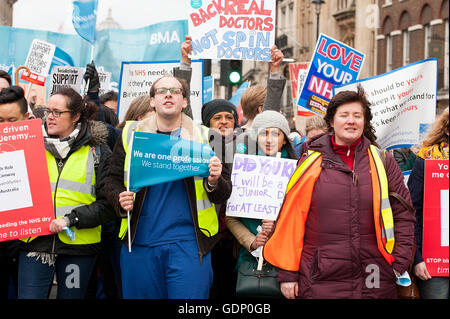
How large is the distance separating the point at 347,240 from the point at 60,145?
199cm

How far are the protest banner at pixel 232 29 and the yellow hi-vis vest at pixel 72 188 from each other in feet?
6.86

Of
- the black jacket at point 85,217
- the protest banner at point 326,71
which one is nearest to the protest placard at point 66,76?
the protest banner at point 326,71

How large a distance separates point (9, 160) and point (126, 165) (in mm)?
873

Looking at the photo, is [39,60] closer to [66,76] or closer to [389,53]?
[66,76]

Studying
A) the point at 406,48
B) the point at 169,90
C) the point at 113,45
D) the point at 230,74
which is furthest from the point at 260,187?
the point at 406,48

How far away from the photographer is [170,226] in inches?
165

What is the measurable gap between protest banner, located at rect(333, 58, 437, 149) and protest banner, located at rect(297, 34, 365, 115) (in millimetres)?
1134

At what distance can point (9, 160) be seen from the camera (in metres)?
4.50

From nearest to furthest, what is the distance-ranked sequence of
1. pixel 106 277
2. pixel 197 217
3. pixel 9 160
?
1. pixel 197 217
2. pixel 9 160
3. pixel 106 277

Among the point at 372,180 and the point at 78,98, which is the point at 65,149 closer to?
the point at 78,98

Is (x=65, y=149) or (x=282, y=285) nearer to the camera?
(x=282, y=285)

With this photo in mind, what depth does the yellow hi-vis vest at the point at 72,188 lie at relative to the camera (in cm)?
444

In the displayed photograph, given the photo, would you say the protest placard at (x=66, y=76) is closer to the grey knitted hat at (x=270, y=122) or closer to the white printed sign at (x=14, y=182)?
the white printed sign at (x=14, y=182)
